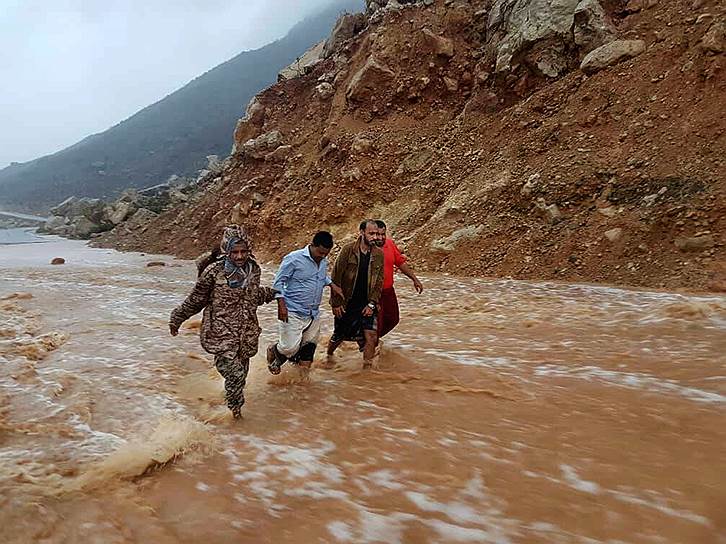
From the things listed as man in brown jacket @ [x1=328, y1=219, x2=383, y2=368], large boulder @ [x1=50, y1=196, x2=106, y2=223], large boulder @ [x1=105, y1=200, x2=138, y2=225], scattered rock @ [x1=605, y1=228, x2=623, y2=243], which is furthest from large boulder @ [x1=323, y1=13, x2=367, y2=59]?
large boulder @ [x1=50, y1=196, x2=106, y2=223]

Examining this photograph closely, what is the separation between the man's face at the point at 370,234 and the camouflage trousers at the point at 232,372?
1.70 m

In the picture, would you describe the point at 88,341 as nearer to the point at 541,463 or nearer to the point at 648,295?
the point at 541,463

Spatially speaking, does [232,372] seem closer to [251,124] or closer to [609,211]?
[609,211]

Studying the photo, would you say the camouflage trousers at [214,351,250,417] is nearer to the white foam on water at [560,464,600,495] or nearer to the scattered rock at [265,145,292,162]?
the white foam on water at [560,464,600,495]

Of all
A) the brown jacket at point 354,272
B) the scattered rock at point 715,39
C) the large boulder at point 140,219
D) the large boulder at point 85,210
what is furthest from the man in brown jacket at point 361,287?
the large boulder at point 85,210

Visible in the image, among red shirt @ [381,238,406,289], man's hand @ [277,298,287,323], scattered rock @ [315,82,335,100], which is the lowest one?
man's hand @ [277,298,287,323]

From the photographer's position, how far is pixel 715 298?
743cm

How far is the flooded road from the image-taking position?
8.07 ft

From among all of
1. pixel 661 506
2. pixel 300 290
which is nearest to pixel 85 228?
pixel 300 290

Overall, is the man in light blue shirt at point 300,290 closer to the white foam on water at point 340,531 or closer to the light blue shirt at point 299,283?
the light blue shirt at point 299,283

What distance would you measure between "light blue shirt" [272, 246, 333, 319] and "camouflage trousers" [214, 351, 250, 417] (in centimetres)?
78

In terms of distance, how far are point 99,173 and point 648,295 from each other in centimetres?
10968

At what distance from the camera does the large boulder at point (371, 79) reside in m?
17.8

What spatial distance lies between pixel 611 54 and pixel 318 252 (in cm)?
1189
